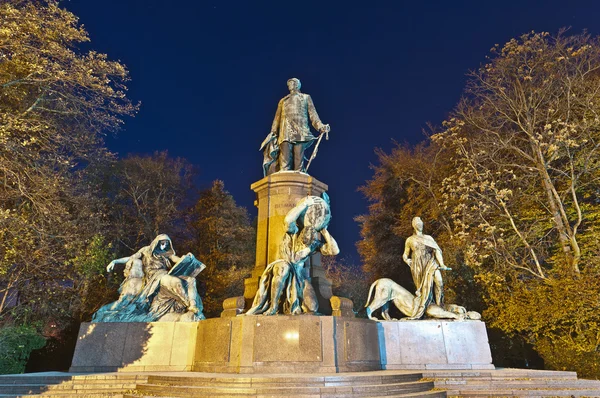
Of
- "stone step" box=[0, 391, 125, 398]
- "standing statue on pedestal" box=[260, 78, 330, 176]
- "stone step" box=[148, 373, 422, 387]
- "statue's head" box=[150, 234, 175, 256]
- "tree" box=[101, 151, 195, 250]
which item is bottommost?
"stone step" box=[0, 391, 125, 398]

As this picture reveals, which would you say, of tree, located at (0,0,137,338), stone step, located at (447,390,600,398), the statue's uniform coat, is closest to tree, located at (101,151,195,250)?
tree, located at (0,0,137,338)

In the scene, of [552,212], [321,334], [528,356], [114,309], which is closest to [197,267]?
[114,309]

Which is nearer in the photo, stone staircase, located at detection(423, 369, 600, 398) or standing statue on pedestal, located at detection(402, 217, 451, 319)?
stone staircase, located at detection(423, 369, 600, 398)

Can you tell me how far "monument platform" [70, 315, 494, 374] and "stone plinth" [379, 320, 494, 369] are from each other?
0.06 feet

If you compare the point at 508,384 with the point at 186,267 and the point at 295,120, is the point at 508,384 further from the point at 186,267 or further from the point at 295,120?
the point at 295,120

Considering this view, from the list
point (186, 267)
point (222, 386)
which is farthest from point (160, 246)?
point (222, 386)

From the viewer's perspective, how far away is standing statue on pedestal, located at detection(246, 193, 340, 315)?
7.74 metres

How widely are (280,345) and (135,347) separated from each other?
346 cm

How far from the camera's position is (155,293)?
9531 millimetres

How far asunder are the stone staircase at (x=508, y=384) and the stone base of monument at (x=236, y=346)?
1.30 metres

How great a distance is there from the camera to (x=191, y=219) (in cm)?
2772

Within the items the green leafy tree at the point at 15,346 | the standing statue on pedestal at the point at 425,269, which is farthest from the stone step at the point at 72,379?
the standing statue on pedestal at the point at 425,269

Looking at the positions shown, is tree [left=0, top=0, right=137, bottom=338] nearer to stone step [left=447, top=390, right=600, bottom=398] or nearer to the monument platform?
the monument platform

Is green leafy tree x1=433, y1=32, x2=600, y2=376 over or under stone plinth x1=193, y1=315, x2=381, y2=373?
over
